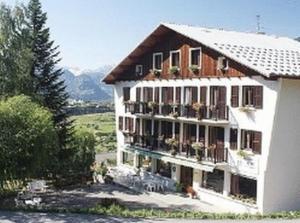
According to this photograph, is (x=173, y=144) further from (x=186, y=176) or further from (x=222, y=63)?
(x=222, y=63)

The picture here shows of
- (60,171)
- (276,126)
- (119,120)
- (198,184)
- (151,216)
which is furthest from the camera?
(119,120)

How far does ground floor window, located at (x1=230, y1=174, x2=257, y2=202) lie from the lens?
34.2 m

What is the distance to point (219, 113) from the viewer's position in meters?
36.1

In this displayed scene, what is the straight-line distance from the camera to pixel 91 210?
31.0m

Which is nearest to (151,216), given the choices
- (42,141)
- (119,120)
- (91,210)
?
(91,210)

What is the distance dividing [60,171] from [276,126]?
19.5 meters

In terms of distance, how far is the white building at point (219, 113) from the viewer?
108 feet

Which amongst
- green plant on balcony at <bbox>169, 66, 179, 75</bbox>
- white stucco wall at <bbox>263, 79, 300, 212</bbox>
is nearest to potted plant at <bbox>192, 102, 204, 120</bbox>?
green plant on balcony at <bbox>169, 66, 179, 75</bbox>

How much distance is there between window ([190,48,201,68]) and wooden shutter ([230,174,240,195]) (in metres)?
8.32

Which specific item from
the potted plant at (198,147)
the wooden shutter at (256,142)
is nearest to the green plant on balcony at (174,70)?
the potted plant at (198,147)

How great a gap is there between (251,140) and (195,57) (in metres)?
8.33

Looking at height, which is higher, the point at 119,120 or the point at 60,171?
the point at 119,120

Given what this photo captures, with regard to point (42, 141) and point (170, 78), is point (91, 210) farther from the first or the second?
point (170, 78)

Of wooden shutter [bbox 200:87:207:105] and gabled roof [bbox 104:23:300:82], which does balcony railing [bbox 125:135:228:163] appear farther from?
gabled roof [bbox 104:23:300:82]
